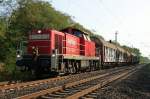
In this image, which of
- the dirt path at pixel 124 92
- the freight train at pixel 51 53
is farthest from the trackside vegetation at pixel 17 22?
the dirt path at pixel 124 92

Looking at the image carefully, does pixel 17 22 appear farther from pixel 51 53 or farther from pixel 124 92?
pixel 124 92

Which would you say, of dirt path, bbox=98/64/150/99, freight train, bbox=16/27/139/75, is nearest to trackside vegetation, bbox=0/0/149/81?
freight train, bbox=16/27/139/75

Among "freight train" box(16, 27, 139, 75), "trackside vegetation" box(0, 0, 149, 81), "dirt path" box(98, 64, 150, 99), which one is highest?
"trackside vegetation" box(0, 0, 149, 81)

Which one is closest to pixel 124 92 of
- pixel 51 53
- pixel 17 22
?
pixel 51 53

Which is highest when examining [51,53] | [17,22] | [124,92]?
[17,22]

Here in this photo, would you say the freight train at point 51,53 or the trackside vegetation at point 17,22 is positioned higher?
the trackside vegetation at point 17,22

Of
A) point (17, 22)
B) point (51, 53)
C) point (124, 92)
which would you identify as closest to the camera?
point (124, 92)

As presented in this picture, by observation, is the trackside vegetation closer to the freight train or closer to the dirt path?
the freight train

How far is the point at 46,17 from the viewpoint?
46.6 meters

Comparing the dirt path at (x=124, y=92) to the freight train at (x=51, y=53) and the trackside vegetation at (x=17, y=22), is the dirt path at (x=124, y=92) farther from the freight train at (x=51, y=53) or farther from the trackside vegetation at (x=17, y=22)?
the trackside vegetation at (x=17, y=22)

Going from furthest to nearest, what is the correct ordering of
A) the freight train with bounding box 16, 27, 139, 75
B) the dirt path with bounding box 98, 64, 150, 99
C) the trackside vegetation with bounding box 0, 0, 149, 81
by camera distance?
the trackside vegetation with bounding box 0, 0, 149, 81 → the freight train with bounding box 16, 27, 139, 75 → the dirt path with bounding box 98, 64, 150, 99

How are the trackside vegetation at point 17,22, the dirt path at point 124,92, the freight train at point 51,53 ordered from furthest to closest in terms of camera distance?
the trackside vegetation at point 17,22
the freight train at point 51,53
the dirt path at point 124,92

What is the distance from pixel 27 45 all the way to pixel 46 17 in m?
26.3

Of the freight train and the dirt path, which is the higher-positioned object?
the freight train
